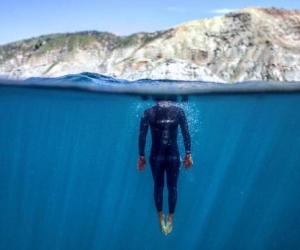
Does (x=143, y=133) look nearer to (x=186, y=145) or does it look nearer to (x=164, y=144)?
(x=164, y=144)

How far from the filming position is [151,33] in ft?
181

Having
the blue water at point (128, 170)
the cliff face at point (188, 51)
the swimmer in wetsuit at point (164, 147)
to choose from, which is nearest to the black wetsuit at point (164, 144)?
the swimmer in wetsuit at point (164, 147)

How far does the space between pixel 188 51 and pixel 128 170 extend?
853 inches

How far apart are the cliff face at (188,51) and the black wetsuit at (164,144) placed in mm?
24338

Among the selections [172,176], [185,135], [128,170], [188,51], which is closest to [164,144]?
[185,135]

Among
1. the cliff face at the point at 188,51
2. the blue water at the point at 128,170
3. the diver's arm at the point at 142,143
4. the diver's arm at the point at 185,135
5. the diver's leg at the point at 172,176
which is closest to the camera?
the diver's arm at the point at 142,143

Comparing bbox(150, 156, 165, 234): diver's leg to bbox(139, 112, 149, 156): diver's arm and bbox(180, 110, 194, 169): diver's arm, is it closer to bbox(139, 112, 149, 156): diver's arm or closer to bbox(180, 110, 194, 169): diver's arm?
bbox(139, 112, 149, 156): diver's arm

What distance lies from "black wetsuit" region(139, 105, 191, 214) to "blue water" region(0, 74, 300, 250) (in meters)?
4.80

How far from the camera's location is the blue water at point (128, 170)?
2469 centimetres

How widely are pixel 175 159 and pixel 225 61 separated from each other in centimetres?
3377

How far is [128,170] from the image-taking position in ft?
107

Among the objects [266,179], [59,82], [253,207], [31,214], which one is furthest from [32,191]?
[266,179]

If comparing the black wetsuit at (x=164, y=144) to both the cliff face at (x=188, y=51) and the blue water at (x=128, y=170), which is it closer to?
the blue water at (x=128, y=170)

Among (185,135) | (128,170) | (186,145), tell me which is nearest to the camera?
(186,145)
